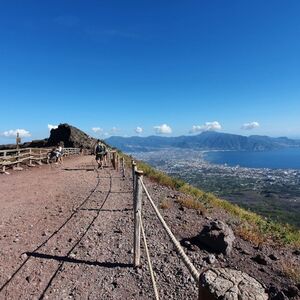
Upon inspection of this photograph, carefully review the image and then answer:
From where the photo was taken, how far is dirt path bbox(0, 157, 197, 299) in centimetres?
625

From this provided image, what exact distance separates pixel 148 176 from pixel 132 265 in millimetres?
15241

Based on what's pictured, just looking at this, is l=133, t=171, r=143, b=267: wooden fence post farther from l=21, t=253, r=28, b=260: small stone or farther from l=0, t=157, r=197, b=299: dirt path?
l=21, t=253, r=28, b=260: small stone

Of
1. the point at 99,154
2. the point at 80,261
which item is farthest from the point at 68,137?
the point at 80,261

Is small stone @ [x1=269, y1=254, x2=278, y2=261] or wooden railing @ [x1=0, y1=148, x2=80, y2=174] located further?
wooden railing @ [x1=0, y1=148, x2=80, y2=174]

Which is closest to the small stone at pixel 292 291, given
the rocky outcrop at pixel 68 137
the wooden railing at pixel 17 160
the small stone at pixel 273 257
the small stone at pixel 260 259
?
the small stone at pixel 260 259

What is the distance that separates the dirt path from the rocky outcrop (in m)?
55.0

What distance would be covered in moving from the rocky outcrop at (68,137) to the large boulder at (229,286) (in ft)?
217

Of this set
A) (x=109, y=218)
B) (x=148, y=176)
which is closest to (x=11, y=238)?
(x=109, y=218)

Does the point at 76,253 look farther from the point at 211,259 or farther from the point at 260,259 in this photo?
the point at 260,259

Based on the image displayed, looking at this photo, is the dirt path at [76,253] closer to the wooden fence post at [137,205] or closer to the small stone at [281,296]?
the wooden fence post at [137,205]

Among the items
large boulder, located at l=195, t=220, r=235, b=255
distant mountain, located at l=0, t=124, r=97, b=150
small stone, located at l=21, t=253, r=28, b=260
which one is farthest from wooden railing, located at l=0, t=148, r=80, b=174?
distant mountain, located at l=0, t=124, r=97, b=150

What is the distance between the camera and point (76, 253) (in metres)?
7.78

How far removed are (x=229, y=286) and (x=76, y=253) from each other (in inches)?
243

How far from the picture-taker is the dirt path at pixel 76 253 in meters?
6.25
